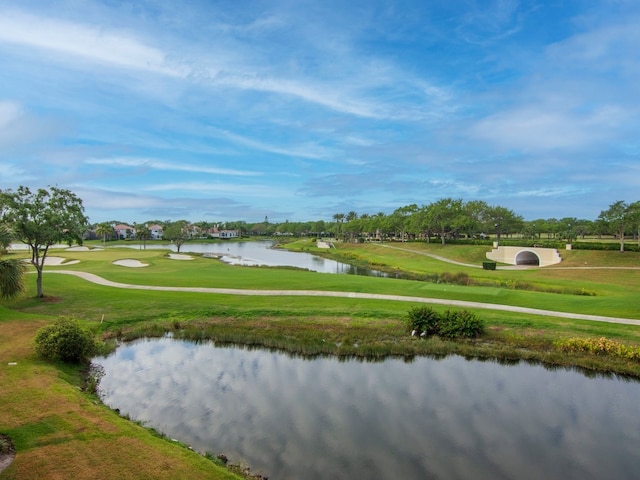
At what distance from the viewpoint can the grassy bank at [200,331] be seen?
888cm

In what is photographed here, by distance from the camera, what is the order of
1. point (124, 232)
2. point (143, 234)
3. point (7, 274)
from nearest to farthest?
point (7, 274) < point (143, 234) < point (124, 232)

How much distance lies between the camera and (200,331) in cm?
2075

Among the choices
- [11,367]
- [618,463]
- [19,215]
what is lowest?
[618,463]

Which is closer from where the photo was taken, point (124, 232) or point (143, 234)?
point (143, 234)

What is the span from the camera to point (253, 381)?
1483cm

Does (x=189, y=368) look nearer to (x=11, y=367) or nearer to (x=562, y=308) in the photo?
(x=11, y=367)

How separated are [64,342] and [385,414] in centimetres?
1198

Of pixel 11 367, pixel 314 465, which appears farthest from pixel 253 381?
pixel 11 367

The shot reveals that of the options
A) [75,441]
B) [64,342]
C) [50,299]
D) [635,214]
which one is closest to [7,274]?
[64,342]

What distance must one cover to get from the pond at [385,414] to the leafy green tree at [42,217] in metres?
11.8

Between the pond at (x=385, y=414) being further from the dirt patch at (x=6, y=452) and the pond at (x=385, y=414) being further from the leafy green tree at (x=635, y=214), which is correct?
the leafy green tree at (x=635, y=214)

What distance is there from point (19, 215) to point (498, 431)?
2650 cm

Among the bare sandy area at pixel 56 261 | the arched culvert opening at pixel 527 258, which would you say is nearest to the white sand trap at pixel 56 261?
the bare sandy area at pixel 56 261

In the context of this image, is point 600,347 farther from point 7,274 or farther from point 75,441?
point 7,274
